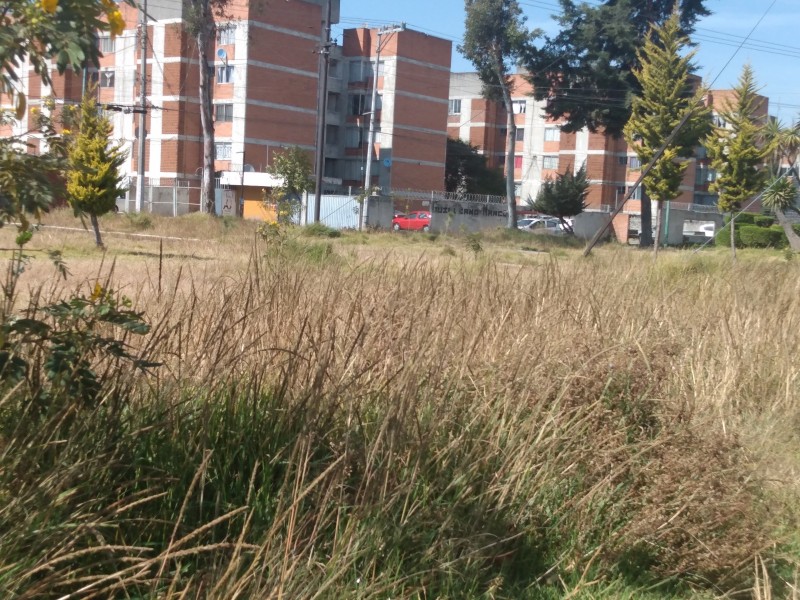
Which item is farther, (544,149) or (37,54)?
(544,149)

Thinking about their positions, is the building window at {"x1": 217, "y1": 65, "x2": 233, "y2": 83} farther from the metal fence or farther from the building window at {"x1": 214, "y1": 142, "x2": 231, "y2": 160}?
the metal fence

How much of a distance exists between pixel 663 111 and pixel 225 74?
83.7ft

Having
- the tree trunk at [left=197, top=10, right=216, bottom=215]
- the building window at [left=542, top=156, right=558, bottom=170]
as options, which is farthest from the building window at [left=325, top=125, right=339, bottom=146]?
the tree trunk at [left=197, top=10, right=216, bottom=215]

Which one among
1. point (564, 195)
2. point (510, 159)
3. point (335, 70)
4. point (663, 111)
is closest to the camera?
point (663, 111)

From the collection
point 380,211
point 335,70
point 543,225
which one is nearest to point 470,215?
point 543,225

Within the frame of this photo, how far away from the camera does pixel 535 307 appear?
6.29 metres

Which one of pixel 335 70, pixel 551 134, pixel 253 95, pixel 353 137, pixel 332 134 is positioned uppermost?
pixel 335 70

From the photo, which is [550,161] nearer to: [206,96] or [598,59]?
[598,59]

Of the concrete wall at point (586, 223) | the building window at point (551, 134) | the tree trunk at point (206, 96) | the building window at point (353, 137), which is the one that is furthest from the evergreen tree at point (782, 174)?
the building window at point (551, 134)

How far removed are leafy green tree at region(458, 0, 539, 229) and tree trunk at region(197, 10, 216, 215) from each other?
17.2 meters

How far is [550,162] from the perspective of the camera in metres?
74.2

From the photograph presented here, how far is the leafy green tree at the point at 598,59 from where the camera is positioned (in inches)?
1855

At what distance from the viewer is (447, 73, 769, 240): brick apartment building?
226 ft

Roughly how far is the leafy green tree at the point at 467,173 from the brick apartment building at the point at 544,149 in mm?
3539
